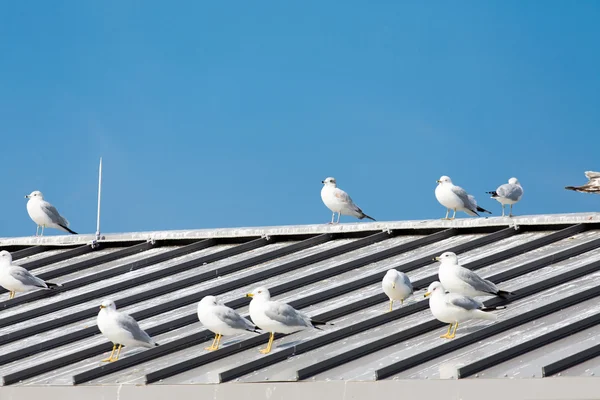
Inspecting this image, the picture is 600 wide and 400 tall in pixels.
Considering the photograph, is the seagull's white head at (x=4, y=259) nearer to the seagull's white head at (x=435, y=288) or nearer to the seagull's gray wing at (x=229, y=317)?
the seagull's gray wing at (x=229, y=317)

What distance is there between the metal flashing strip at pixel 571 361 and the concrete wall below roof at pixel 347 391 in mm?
317

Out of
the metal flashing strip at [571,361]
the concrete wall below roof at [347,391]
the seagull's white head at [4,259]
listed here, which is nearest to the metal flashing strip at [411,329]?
the concrete wall below roof at [347,391]

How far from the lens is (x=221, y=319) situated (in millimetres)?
12164

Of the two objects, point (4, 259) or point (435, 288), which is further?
point (4, 259)

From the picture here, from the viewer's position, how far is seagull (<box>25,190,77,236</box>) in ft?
65.7

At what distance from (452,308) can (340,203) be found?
6.58m

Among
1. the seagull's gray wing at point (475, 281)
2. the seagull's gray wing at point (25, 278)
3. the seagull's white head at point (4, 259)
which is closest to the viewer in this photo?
the seagull's gray wing at point (475, 281)

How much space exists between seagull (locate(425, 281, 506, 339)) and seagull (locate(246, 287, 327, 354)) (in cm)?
131

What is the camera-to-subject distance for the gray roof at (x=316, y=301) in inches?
441

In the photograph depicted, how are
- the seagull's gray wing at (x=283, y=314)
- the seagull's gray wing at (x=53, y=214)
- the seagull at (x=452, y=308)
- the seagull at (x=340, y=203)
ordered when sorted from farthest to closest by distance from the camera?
the seagull's gray wing at (x=53, y=214)
the seagull at (x=340, y=203)
the seagull's gray wing at (x=283, y=314)
the seagull at (x=452, y=308)

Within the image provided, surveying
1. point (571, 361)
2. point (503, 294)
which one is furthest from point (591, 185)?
point (571, 361)

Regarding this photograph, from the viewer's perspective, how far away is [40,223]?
20203 millimetres

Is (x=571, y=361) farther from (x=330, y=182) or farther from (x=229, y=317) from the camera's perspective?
(x=330, y=182)

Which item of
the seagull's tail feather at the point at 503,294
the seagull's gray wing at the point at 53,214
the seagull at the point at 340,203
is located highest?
the seagull's gray wing at the point at 53,214
